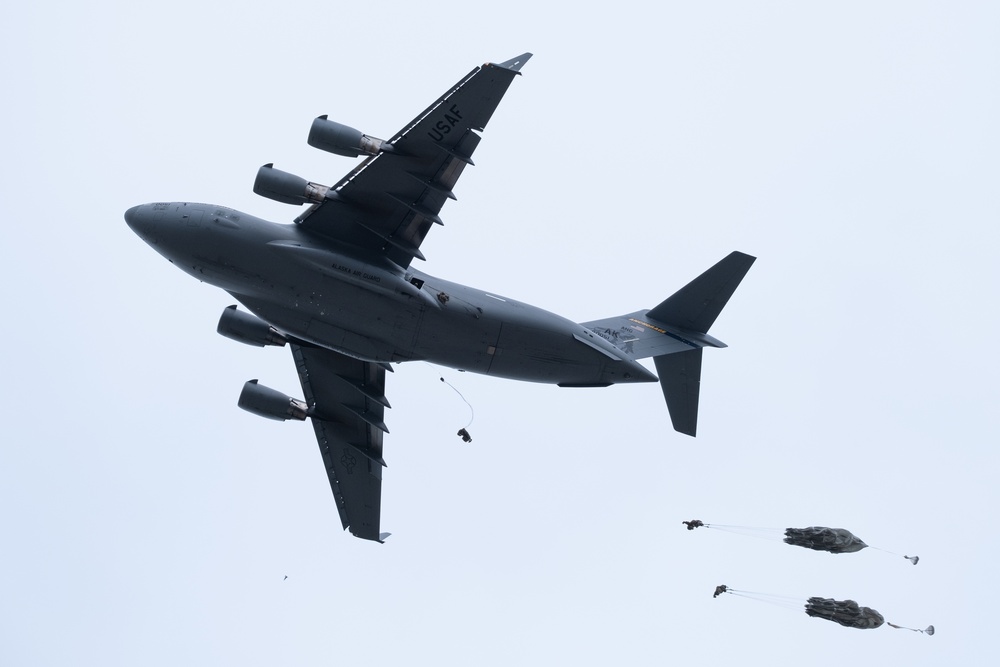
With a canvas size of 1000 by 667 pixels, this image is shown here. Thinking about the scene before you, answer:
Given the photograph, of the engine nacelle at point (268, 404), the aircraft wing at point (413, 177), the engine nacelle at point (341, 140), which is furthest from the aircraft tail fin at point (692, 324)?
the engine nacelle at point (268, 404)

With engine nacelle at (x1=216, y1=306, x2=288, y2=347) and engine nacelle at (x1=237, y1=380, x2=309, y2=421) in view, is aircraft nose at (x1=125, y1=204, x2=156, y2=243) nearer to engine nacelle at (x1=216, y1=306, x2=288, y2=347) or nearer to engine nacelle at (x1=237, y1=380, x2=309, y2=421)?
engine nacelle at (x1=216, y1=306, x2=288, y2=347)

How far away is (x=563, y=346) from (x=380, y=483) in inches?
307

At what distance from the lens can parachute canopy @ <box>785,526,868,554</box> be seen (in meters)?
30.6

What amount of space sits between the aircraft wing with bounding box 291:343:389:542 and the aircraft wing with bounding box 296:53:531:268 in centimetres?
479

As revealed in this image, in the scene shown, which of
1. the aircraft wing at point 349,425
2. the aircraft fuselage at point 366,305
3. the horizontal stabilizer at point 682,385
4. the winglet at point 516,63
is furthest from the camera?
the aircraft wing at point 349,425

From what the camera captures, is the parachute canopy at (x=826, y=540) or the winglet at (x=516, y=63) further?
the parachute canopy at (x=826, y=540)

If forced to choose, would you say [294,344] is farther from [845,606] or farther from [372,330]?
[845,606]

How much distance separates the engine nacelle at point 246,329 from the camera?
29625 millimetres

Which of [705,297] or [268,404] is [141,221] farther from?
[705,297]

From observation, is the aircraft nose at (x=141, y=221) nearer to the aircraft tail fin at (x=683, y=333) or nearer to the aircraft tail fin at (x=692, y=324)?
the aircraft tail fin at (x=683, y=333)

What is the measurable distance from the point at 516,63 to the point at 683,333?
9.86m

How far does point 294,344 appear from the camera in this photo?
30875 mm

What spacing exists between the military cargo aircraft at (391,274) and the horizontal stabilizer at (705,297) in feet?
0.17

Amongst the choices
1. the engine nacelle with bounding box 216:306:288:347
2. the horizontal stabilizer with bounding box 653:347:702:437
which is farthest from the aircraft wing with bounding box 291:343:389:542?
the horizontal stabilizer with bounding box 653:347:702:437
